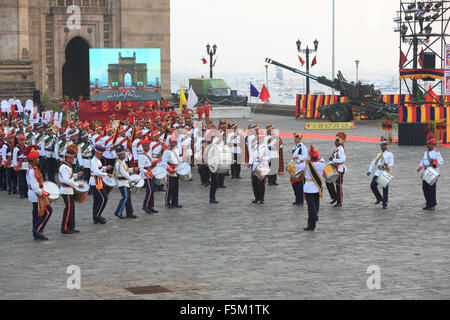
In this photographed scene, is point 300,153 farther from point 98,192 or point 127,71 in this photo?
point 127,71

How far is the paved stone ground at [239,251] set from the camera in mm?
10633

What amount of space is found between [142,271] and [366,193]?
28.9ft

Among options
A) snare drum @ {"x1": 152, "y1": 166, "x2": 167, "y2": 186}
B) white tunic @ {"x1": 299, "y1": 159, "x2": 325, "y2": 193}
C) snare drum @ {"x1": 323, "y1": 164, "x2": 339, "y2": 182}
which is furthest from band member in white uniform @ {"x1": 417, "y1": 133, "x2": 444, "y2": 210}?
snare drum @ {"x1": 152, "y1": 166, "x2": 167, "y2": 186}

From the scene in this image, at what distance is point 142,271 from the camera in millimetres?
11695

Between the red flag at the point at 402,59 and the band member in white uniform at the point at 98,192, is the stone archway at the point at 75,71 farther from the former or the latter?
the band member in white uniform at the point at 98,192

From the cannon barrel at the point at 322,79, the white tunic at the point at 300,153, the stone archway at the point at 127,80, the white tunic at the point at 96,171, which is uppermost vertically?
the cannon barrel at the point at 322,79

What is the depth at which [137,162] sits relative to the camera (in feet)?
64.0

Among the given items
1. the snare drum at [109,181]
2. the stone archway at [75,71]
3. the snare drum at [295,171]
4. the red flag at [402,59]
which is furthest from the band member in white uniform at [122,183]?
the stone archway at [75,71]

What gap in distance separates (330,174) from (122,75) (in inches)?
655

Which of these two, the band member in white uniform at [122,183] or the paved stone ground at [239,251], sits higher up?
the band member in white uniform at [122,183]

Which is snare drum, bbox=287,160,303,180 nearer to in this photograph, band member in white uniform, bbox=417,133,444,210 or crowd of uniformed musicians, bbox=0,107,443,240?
crowd of uniformed musicians, bbox=0,107,443,240

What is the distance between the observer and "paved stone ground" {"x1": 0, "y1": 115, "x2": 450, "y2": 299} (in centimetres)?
1063

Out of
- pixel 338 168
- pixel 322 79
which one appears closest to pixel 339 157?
pixel 338 168

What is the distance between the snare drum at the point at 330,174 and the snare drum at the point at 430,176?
6.14 ft
